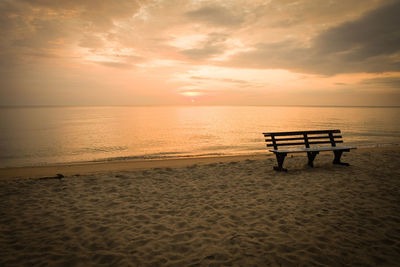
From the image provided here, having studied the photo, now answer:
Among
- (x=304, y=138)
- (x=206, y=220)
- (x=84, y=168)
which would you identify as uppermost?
(x=304, y=138)

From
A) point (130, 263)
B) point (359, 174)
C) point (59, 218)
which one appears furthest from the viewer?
point (359, 174)

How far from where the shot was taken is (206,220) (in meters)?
4.65

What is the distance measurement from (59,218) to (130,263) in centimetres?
261

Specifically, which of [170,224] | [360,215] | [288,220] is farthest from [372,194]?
[170,224]

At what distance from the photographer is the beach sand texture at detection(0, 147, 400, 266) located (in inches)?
134

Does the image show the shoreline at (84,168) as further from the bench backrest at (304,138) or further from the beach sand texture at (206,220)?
the bench backrest at (304,138)

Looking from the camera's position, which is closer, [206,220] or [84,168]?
[206,220]

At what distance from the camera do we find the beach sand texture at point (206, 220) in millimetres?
3412

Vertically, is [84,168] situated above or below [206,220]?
above

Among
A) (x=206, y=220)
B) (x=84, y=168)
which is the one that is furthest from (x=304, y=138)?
(x=84, y=168)

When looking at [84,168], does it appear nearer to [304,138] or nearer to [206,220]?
[206,220]

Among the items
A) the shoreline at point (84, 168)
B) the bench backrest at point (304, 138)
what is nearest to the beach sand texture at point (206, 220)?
the bench backrest at point (304, 138)

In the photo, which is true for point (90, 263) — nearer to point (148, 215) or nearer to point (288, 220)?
point (148, 215)

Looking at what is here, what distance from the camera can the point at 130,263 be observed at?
3.28m
